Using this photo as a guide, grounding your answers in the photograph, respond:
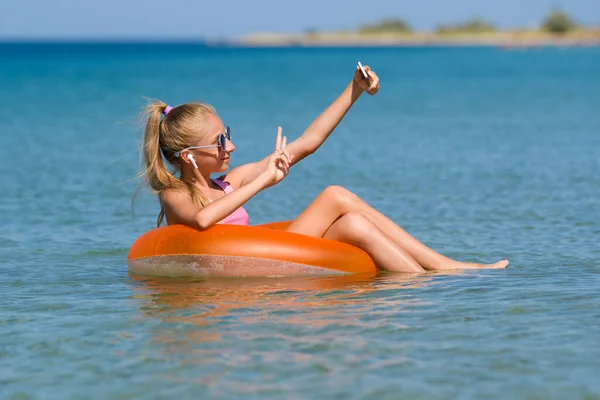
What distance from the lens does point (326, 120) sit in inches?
263

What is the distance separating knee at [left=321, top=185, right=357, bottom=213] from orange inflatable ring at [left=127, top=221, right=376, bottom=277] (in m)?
0.22

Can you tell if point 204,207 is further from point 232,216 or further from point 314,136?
point 314,136

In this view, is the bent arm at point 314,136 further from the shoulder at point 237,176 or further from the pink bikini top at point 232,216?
the pink bikini top at point 232,216

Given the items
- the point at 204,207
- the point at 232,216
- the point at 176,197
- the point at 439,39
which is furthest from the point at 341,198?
the point at 439,39

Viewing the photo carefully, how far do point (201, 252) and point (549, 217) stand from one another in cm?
404

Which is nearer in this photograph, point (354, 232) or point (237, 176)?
point (354, 232)

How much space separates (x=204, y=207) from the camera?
19.7 feet

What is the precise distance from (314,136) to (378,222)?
0.69m

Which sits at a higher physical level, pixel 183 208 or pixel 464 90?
pixel 183 208

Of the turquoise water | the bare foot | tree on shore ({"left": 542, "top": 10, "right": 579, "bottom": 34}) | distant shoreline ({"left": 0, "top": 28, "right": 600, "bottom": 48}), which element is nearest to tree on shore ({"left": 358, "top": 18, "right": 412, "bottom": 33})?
distant shoreline ({"left": 0, "top": 28, "right": 600, "bottom": 48})

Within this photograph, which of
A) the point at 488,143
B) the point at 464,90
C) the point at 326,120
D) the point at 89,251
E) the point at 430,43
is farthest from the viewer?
the point at 430,43

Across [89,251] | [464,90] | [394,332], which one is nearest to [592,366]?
[394,332]

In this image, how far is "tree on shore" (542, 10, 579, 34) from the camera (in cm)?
11269

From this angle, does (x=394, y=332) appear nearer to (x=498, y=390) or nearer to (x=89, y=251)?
(x=498, y=390)
